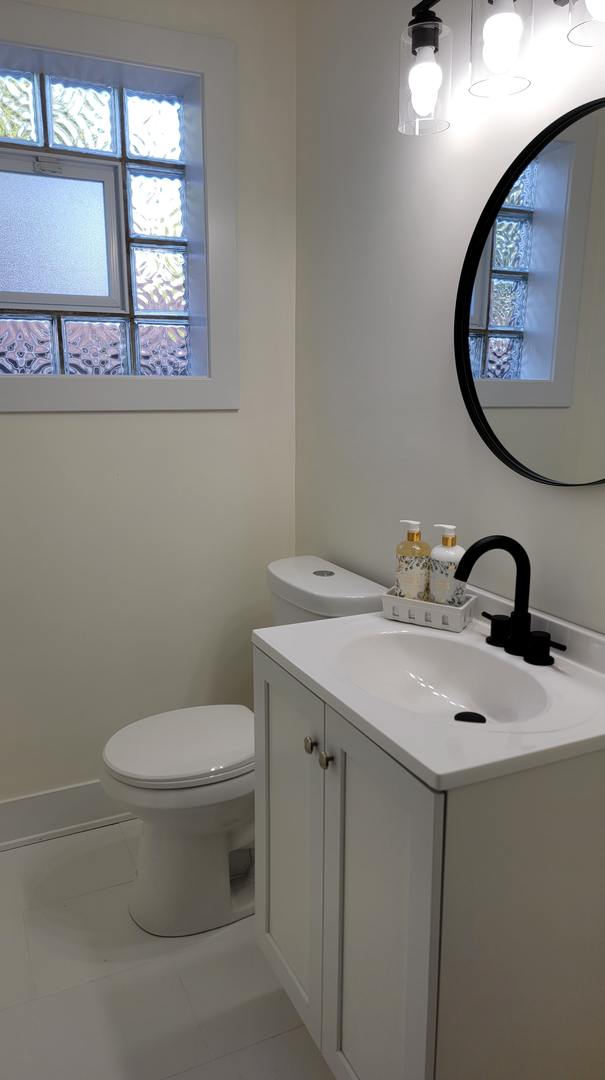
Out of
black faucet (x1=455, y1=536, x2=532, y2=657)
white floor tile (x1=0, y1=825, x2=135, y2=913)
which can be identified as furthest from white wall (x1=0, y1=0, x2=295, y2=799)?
black faucet (x1=455, y1=536, x2=532, y2=657)

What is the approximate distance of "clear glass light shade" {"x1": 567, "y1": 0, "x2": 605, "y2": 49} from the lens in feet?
3.54

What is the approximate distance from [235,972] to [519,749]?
1.11m

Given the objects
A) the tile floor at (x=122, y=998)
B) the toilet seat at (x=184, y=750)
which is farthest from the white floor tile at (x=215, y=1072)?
the toilet seat at (x=184, y=750)

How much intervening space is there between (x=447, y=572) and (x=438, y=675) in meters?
0.19

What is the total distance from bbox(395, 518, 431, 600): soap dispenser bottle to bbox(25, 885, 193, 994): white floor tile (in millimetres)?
1022

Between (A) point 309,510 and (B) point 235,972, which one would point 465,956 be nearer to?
(B) point 235,972

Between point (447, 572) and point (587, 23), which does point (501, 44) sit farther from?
point (447, 572)

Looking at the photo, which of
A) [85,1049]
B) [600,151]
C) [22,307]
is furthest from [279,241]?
[85,1049]

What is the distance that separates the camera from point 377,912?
1084mm

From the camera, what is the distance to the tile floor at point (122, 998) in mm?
1479

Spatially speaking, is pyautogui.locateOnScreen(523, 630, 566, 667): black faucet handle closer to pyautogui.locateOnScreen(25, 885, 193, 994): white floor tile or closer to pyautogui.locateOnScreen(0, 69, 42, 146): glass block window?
pyautogui.locateOnScreen(25, 885, 193, 994): white floor tile

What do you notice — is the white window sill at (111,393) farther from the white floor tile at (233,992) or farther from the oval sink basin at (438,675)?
the white floor tile at (233,992)

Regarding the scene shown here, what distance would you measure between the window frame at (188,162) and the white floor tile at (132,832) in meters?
1.23

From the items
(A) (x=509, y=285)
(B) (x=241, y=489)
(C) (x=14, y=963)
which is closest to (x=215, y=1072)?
(C) (x=14, y=963)
